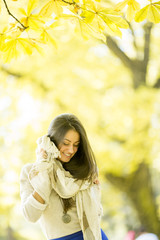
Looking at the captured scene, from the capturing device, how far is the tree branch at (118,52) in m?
4.91

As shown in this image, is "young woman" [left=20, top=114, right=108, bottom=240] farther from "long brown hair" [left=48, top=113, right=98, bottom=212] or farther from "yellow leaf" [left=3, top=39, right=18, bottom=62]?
"yellow leaf" [left=3, top=39, right=18, bottom=62]

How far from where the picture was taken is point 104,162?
5.55 metres

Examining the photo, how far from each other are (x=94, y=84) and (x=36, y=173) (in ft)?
13.2

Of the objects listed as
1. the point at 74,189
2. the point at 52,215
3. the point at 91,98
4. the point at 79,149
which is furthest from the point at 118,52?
the point at 52,215

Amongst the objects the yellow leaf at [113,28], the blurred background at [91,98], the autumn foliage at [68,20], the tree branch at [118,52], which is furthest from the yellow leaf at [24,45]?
the blurred background at [91,98]

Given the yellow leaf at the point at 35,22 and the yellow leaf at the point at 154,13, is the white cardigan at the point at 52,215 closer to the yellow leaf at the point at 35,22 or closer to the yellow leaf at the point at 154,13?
the yellow leaf at the point at 35,22

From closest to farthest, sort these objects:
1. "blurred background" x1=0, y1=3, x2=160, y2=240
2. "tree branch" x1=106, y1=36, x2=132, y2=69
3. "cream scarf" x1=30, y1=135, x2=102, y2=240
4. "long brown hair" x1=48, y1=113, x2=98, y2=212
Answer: "cream scarf" x1=30, y1=135, x2=102, y2=240 → "long brown hair" x1=48, y1=113, x2=98, y2=212 → "tree branch" x1=106, y1=36, x2=132, y2=69 → "blurred background" x1=0, y1=3, x2=160, y2=240

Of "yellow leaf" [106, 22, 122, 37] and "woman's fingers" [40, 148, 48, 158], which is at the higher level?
"yellow leaf" [106, 22, 122, 37]

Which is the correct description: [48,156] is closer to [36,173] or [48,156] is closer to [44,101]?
[36,173]

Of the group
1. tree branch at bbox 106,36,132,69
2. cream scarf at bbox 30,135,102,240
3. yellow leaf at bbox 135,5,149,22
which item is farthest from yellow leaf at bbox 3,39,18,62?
tree branch at bbox 106,36,132,69

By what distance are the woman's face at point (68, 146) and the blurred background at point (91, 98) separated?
3.04m

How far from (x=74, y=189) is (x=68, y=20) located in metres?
0.99

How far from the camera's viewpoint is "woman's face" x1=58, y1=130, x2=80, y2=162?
1938 mm

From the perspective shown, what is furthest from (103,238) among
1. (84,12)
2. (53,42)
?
(84,12)
